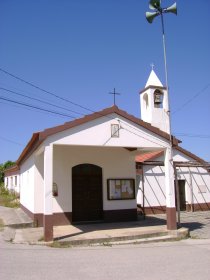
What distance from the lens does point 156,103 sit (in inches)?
872

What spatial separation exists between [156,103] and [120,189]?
8431 mm

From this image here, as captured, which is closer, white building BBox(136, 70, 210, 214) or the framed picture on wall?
the framed picture on wall

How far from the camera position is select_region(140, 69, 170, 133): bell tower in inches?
854

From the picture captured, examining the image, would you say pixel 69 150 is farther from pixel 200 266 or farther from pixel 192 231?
pixel 200 266

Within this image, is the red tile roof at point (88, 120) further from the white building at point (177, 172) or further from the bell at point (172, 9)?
the white building at point (177, 172)

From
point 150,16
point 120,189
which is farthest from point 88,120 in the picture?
point 120,189

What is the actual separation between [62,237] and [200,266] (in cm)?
479

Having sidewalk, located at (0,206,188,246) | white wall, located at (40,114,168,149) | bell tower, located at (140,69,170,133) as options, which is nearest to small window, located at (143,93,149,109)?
bell tower, located at (140,69,170,133)

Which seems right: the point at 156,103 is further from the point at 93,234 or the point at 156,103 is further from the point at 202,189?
the point at 93,234

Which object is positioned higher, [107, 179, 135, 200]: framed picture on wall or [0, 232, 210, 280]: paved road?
[107, 179, 135, 200]: framed picture on wall

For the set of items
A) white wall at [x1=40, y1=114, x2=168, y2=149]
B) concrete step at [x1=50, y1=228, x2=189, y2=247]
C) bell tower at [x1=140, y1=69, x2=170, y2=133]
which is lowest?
concrete step at [x1=50, y1=228, x2=189, y2=247]

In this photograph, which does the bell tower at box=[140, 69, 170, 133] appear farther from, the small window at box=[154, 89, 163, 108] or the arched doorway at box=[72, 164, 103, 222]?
the arched doorway at box=[72, 164, 103, 222]

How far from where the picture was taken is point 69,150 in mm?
14734

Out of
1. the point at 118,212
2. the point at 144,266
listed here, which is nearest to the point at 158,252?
the point at 144,266
